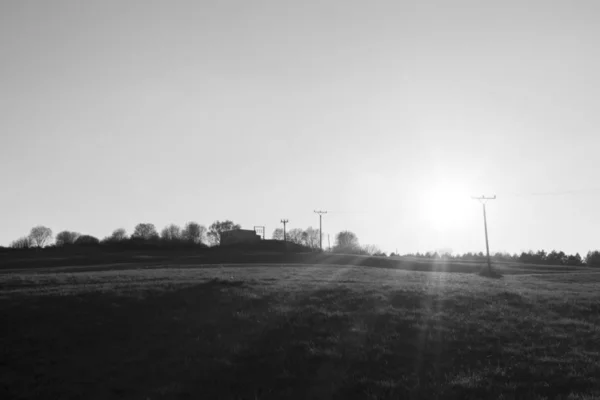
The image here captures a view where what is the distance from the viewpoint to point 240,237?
139 metres

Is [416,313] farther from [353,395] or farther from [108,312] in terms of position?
[108,312]

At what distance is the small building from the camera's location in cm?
13875

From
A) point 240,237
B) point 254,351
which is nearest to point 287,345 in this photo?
point 254,351

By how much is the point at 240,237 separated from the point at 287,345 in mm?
122339

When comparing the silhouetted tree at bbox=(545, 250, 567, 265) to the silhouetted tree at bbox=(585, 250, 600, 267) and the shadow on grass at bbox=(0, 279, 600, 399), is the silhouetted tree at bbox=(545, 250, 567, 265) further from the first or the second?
the shadow on grass at bbox=(0, 279, 600, 399)

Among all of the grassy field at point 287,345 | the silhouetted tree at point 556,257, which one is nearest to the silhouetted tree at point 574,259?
the silhouetted tree at point 556,257

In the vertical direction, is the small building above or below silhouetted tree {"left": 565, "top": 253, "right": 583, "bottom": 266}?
above

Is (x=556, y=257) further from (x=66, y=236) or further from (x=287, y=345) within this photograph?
(x=66, y=236)

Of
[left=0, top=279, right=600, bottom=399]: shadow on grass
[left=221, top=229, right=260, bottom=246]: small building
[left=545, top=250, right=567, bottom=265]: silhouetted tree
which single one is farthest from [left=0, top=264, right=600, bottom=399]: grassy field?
[left=545, top=250, right=567, bottom=265]: silhouetted tree

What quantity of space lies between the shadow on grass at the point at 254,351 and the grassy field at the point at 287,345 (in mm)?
61

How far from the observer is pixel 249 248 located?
123688mm

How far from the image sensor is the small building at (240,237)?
13875 cm

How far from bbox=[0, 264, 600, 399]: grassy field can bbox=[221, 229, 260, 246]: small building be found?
11134cm

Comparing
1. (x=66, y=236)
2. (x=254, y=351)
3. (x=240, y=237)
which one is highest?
(x=66, y=236)
